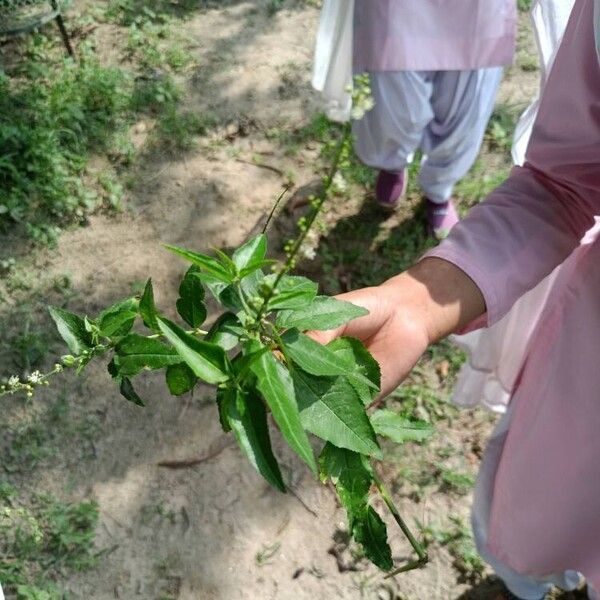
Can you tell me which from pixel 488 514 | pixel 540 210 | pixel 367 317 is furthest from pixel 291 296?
pixel 488 514

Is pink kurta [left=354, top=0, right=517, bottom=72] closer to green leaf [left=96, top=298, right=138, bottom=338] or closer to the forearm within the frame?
the forearm

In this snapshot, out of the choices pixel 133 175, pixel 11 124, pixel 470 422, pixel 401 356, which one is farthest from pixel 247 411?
pixel 11 124

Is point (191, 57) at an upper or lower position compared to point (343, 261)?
upper

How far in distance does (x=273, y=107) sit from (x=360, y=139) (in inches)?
31.1

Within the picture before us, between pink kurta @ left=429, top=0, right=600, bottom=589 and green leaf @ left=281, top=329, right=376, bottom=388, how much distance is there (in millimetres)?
540

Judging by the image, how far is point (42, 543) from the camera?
6.88ft

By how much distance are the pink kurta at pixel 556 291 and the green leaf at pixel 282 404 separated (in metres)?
0.61

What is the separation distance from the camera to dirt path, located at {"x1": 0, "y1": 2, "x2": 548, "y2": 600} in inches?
81.3

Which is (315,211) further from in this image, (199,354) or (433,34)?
(433,34)

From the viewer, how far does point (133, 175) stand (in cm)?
296

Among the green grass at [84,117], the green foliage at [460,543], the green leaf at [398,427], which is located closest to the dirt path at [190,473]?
the green foliage at [460,543]

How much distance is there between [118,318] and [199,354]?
179 mm

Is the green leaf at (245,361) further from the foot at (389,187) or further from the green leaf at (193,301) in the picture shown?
the foot at (389,187)

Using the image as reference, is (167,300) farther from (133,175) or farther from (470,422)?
(470,422)
